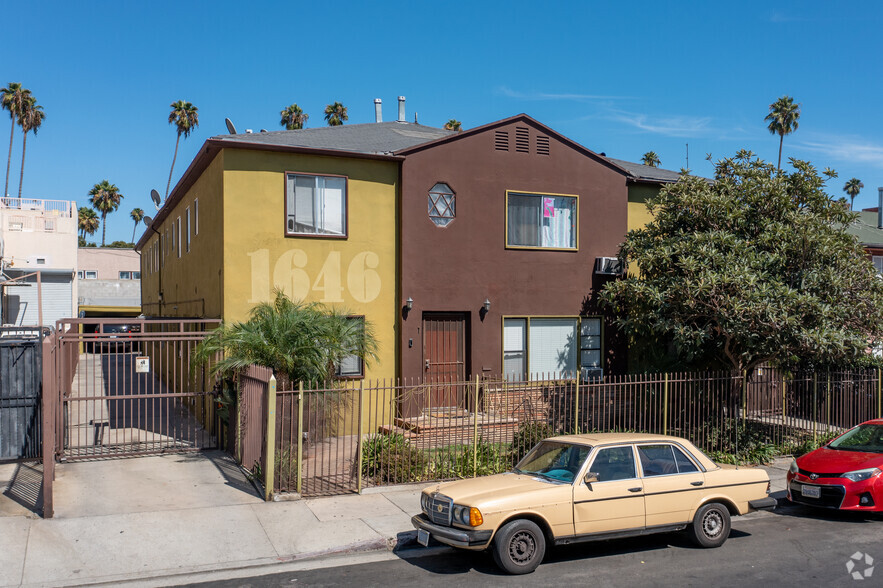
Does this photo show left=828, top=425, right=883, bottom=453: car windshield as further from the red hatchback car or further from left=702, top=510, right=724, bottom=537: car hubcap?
left=702, top=510, right=724, bottom=537: car hubcap

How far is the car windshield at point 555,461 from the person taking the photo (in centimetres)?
851

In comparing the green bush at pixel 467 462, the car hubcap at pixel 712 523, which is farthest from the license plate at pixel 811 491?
the green bush at pixel 467 462

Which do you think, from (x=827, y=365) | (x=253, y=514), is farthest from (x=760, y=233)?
(x=253, y=514)

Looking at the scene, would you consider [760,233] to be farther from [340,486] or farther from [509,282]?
[340,486]

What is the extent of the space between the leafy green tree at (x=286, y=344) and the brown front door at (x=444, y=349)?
2.95m

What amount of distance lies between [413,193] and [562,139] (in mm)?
4024

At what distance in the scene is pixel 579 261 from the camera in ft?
57.8

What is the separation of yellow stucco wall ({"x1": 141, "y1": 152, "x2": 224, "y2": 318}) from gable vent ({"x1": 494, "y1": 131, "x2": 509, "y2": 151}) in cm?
610

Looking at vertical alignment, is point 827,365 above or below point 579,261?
below

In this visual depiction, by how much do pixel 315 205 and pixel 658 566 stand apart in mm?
10056

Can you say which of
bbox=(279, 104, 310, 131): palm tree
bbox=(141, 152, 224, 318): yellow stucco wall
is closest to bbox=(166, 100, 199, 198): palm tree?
bbox=(279, 104, 310, 131): palm tree

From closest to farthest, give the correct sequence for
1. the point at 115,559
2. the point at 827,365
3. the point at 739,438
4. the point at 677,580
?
the point at 677,580 → the point at 115,559 → the point at 739,438 → the point at 827,365

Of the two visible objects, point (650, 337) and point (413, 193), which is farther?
point (650, 337)

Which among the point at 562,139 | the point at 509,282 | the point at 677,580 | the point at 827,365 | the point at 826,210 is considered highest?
the point at 562,139
